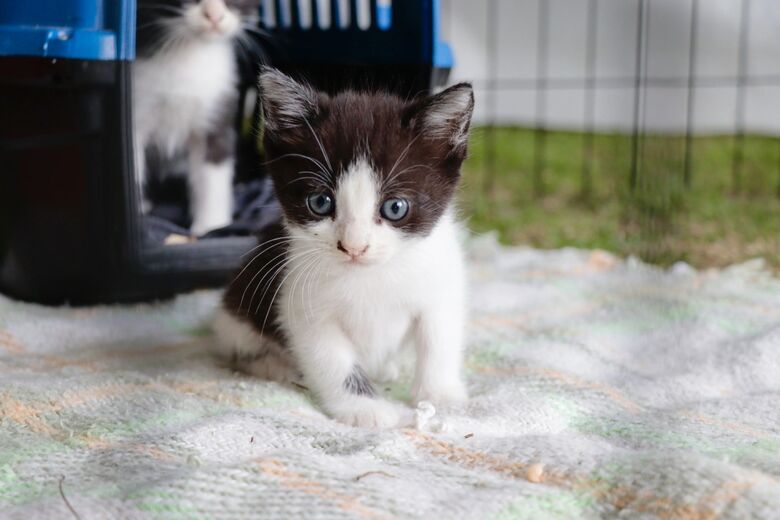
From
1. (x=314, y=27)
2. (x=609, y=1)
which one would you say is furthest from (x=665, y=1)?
(x=314, y=27)

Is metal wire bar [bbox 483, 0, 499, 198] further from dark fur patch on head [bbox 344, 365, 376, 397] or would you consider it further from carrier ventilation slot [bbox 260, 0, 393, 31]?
dark fur patch on head [bbox 344, 365, 376, 397]

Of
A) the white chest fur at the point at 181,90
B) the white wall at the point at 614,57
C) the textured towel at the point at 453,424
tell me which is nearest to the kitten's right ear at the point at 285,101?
the textured towel at the point at 453,424

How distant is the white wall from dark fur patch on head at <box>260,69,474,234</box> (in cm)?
195

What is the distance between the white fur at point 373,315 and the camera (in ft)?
4.78

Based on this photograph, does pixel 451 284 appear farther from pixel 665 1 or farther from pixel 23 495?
pixel 665 1

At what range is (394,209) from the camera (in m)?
1.38

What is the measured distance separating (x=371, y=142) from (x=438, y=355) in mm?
437

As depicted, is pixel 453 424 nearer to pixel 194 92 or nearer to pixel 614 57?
pixel 194 92

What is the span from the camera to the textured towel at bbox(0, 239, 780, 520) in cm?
105

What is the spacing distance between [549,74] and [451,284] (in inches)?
112

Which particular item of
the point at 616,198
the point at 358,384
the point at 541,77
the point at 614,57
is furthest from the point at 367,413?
the point at 614,57

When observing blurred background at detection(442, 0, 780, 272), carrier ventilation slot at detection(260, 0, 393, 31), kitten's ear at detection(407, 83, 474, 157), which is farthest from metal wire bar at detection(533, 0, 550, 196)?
kitten's ear at detection(407, 83, 474, 157)

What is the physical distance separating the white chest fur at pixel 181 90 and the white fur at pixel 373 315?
4.11ft

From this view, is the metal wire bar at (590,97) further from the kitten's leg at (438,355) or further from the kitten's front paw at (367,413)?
the kitten's front paw at (367,413)
